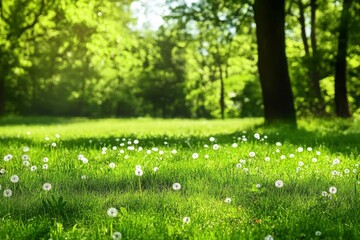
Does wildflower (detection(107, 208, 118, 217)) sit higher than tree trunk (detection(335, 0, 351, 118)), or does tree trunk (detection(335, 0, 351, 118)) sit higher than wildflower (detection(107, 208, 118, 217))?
tree trunk (detection(335, 0, 351, 118))

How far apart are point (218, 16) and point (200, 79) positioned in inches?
1987

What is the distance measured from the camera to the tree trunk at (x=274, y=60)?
14945 millimetres

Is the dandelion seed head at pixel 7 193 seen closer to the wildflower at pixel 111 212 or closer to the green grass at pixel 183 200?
the green grass at pixel 183 200

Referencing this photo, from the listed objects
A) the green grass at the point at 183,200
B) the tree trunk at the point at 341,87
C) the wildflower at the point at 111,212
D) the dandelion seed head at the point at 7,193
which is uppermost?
the tree trunk at the point at 341,87

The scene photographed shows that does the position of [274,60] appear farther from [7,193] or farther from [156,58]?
[156,58]

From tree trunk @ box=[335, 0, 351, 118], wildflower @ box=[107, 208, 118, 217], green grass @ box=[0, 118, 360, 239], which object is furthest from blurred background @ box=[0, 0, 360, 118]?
wildflower @ box=[107, 208, 118, 217]

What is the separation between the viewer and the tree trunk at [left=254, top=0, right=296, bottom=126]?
14.9 m

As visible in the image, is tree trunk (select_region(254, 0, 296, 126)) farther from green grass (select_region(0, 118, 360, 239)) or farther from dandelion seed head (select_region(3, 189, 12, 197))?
dandelion seed head (select_region(3, 189, 12, 197))

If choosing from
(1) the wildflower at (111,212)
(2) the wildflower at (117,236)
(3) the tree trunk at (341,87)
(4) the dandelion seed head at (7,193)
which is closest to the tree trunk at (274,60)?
(3) the tree trunk at (341,87)

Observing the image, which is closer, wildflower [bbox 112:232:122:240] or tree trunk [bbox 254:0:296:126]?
wildflower [bbox 112:232:122:240]

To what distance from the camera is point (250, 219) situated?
4203mm

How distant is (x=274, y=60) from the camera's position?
14945 millimetres

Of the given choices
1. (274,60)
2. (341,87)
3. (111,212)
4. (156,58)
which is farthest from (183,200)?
(156,58)

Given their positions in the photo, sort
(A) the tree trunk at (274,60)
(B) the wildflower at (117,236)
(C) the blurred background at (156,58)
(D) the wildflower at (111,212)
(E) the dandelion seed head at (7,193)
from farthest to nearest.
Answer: (C) the blurred background at (156,58), (A) the tree trunk at (274,60), (E) the dandelion seed head at (7,193), (D) the wildflower at (111,212), (B) the wildflower at (117,236)
